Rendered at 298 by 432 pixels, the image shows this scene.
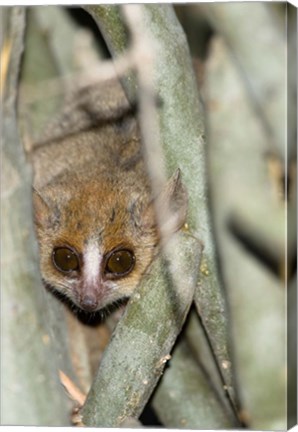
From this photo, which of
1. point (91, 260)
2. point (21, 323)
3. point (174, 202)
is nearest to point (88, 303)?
point (91, 260)

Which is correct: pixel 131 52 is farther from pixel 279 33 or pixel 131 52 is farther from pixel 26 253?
pixel 26 253

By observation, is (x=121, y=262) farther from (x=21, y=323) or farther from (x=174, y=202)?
(x=21, y=323)

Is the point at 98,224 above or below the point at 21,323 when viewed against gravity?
below

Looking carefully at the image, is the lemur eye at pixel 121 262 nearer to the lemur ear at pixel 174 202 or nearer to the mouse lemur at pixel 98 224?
the mouse lemur at pixel 98 224

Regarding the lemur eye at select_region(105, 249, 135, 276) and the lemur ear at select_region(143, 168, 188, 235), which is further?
the lemur eye at select_region(105, 249, 135, 276)

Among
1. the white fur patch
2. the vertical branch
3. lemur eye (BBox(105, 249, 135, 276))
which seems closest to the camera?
the vertical branch

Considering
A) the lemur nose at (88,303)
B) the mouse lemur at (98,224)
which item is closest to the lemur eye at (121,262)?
the mouse lemur at (98,224)

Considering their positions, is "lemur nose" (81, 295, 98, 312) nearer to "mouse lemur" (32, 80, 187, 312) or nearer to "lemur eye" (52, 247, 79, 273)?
"mouse lemur" (32, 80, 187, 312)

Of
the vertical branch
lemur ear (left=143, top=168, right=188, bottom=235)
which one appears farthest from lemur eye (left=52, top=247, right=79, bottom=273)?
the vertical branch
